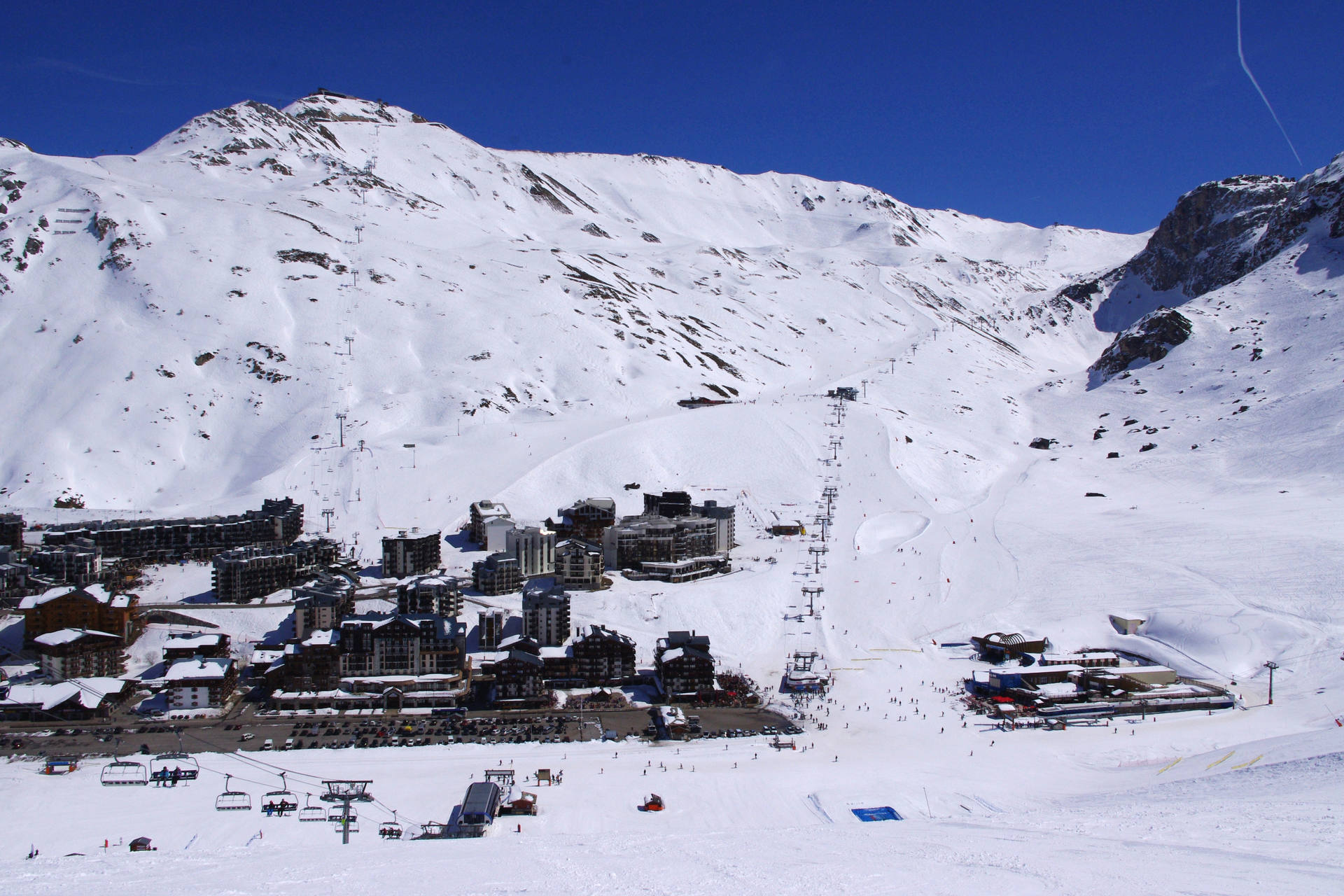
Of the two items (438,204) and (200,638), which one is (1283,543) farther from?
(438,204)

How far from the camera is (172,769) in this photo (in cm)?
3772

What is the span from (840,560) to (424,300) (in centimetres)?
6913

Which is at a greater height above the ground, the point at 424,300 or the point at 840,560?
the point at 424,300

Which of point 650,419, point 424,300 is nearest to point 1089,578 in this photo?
point 650,419

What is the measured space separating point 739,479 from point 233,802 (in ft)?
196

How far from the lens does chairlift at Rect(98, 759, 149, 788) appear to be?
120ft

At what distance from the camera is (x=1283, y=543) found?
63062 millimetres

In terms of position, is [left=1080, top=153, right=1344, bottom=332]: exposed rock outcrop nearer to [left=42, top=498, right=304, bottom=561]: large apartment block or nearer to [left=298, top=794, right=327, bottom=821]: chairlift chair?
[left=42, top=498, right=304, bottom=561]: large apartment block

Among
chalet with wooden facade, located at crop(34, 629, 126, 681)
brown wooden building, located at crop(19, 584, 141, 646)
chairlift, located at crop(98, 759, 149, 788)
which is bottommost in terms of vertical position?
chairlift, located at crop(98, 759, 149, 788)

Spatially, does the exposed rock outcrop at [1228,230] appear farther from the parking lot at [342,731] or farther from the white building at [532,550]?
the parking lot at [342,731]

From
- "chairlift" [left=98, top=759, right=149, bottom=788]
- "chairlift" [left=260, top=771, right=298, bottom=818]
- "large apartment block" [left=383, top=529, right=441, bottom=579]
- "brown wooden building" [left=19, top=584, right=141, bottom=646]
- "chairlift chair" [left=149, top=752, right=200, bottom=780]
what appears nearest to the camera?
"chairlift" [left=260, top=771, right=298, bottom=818]

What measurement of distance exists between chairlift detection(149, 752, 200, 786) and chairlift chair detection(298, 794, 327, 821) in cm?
652

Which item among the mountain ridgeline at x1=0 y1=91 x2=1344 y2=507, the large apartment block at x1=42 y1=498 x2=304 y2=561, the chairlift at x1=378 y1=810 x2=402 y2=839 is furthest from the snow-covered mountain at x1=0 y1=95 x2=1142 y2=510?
the chairlift at x1=378 y1=810 x2=402 y2=839

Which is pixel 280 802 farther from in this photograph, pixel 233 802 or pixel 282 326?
pixel 282 326
